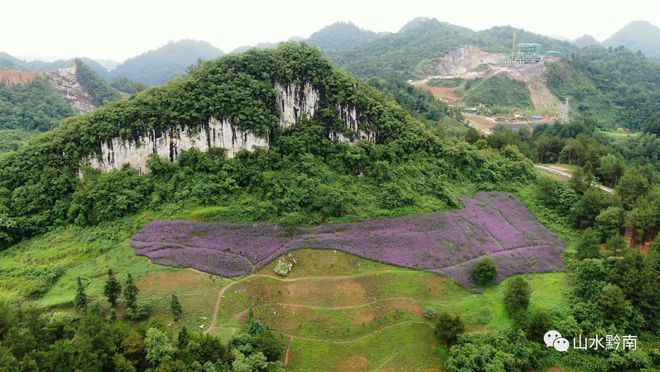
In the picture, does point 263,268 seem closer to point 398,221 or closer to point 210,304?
point 210,304

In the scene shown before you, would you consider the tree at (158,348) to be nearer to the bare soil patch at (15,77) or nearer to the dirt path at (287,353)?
the dirt path at (287,353)

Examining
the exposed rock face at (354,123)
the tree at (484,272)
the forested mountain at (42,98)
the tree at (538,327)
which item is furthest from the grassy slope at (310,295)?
the forested mountain at (42,98)

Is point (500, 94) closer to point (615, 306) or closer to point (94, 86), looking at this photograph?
point (615, 306)

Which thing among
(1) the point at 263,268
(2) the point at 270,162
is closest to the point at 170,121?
(2) the point at 270,162

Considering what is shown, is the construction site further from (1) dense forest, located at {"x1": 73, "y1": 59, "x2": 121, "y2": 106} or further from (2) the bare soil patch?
(2) the bare soil patch

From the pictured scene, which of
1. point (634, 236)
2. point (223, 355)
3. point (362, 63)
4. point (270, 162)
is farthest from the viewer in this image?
point (362, 63)

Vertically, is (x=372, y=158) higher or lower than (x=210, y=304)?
higher
